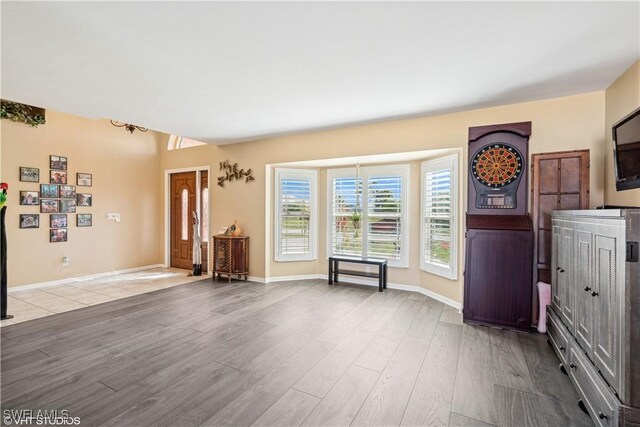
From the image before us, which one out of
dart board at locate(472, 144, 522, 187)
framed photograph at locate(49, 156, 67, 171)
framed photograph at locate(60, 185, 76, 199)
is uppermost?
framed photograph at locate(49, 156, 67, 171)

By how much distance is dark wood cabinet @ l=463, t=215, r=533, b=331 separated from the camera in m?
3.20

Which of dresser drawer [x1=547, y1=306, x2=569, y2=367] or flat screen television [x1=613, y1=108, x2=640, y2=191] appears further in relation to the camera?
dresser drawer [x1=547, y1=306, x2=569, y2=367]

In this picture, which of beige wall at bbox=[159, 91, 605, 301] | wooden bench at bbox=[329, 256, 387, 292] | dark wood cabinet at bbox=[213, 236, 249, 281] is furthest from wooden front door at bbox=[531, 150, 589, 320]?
dark wood cabinet at bbox=[213, 236, 249, 281]

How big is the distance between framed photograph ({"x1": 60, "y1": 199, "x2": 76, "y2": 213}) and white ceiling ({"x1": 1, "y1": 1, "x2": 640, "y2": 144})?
7.76 ft

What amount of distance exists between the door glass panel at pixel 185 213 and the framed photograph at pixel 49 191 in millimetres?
2108

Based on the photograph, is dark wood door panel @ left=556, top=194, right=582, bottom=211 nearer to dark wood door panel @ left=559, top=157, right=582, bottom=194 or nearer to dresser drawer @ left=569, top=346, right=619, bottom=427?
dark wood door panel @ left=559, top=157, right=582, bottom=194

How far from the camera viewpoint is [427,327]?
3.34m

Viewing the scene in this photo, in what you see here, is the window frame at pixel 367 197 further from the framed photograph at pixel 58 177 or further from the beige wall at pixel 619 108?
the framed photograph at pixel 58 177

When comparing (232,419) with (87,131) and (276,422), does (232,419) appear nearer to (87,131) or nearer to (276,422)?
(276,422)

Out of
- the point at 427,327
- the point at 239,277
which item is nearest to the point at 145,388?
the point at 427,327

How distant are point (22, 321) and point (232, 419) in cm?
337

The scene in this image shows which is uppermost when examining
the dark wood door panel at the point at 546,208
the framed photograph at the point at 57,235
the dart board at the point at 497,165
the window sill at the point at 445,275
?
the dart board at the point at 497,165
